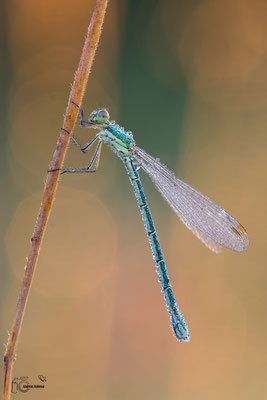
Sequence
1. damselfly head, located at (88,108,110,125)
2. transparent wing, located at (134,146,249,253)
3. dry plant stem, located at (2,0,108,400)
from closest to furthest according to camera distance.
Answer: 1. dry plant stem, located at (2,0,108,400)
2. damselfly head, located at (88,108,110,125)
3. transparent wing, located at (134,146,249,253)

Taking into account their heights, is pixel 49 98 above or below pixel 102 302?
above

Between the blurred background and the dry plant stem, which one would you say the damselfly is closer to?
the dry plant stem

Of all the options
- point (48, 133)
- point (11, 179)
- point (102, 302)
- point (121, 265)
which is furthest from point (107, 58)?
point (102, 302)

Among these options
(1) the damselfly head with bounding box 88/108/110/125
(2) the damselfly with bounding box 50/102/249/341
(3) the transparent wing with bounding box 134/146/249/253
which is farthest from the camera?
(3) the transparent wing with bounding box 134/146/249/253

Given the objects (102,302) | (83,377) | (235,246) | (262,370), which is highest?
(235,246)

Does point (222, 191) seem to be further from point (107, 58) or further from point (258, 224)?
point (107, 58)

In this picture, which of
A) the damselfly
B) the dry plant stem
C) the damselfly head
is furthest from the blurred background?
the dry plant stem
